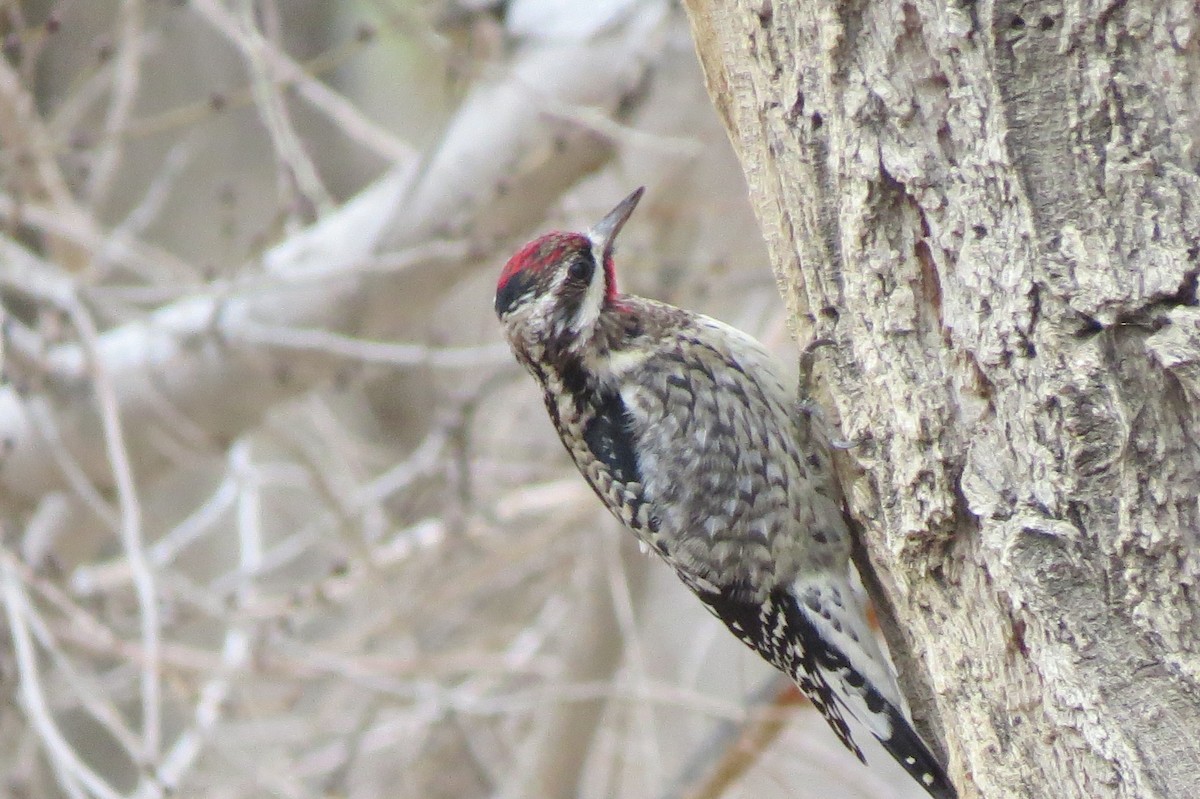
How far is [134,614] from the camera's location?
17.6 feet

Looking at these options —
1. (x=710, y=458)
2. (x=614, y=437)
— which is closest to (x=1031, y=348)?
(x=710, y=458)

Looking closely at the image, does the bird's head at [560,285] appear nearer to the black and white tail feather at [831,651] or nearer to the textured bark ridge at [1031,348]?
the black and white tail feather at [831,651]

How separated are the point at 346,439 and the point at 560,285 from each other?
139 inches

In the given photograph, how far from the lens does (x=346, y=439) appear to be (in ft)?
20.3

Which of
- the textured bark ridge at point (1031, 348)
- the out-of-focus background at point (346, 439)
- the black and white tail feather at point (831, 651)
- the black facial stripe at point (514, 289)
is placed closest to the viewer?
the textured bark ridge at point (1031, 348)

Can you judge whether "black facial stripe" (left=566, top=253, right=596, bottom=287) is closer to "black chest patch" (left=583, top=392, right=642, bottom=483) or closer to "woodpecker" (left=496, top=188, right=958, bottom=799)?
"woodpecker" (left=496, top=188, right=958, bottom=799)

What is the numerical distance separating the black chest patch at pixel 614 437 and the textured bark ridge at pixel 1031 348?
0.87 metres

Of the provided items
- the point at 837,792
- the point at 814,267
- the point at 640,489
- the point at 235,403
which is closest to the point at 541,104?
the point at 235,403

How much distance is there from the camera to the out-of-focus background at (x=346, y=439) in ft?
13.2

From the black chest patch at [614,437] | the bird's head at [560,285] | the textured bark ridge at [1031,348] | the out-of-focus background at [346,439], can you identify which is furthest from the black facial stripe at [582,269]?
the out-of-focus background at [346,439]

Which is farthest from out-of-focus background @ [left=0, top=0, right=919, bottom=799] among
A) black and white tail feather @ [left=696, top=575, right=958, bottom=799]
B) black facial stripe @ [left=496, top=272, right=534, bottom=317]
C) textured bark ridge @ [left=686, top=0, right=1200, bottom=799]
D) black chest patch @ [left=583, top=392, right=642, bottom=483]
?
textured bark ridge @ [left=686, top=0, right=1200, bottom=799]

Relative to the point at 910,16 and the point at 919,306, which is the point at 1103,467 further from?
the point at 910,16

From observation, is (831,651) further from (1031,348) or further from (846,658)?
(1031,348)

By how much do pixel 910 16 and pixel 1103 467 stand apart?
0.72 metres
